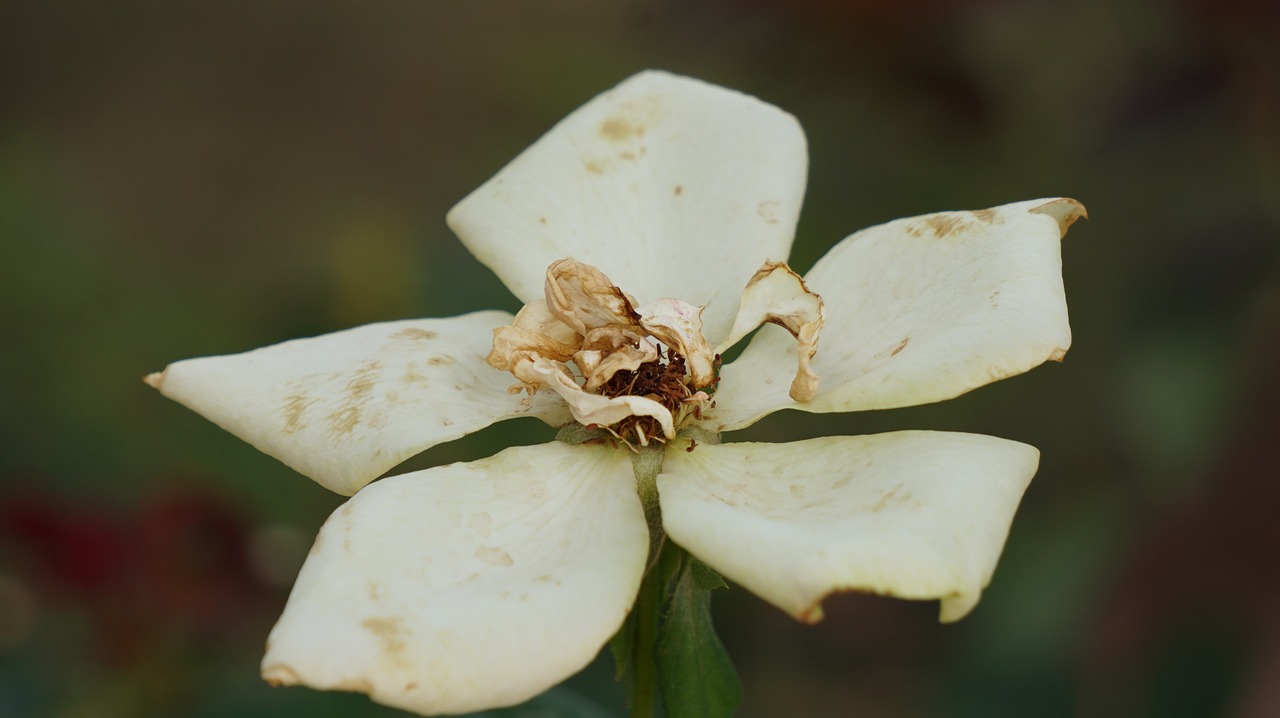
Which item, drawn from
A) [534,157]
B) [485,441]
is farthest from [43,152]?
[534,157]

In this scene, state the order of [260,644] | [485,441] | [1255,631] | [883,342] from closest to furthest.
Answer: [883,342] < [1255,631] < [260,644] < [485,441]

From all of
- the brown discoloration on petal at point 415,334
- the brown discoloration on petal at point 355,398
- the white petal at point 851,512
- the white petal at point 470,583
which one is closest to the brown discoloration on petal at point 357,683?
the white petal at point 470,583

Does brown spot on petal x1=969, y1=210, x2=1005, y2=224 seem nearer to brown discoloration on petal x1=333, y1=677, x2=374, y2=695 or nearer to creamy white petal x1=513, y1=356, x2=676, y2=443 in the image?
creamy white petal x1=513, y1=356, x2=676, y2=443

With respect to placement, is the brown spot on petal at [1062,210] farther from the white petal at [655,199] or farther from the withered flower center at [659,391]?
the withered flower center at [659,391]

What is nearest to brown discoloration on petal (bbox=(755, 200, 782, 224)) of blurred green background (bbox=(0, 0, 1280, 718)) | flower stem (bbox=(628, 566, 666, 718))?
flower stem (bbox=(628, 566, 666, 718))

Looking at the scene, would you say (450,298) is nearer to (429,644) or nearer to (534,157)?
(534,157)

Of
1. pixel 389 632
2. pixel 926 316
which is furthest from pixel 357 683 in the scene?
pixel 926 316

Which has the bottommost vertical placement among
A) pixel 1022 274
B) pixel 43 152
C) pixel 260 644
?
pixel 260 644
